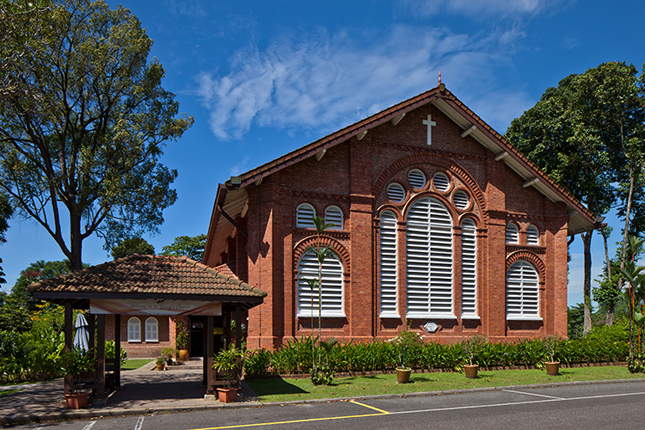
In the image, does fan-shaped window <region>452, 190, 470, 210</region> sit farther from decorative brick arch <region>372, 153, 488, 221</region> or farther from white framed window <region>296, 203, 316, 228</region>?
white framed window <region>296, 203, 316, 228</region>

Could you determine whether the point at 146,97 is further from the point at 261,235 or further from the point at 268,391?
the point at 268,391

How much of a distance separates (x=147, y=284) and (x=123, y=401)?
3.18m

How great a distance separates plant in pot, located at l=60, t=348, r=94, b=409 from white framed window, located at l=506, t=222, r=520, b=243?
18617 mm

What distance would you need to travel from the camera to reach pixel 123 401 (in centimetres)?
1360

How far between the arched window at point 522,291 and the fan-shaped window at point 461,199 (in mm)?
3726

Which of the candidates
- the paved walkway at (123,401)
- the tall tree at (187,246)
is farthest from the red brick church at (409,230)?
the tall tree at (187,246)

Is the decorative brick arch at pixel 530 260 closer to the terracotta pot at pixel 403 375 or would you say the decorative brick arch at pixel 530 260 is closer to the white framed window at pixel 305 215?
the terracotta pot at pixel 403 375

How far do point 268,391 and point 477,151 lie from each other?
15088mm

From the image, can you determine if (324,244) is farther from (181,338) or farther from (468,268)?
(181,338)

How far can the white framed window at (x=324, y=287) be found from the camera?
65.8ft

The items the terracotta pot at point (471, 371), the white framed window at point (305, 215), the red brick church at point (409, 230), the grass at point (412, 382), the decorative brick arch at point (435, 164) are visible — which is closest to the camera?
the grass at point (412, 382)

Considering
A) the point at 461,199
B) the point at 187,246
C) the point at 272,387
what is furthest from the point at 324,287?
the point at 187,246

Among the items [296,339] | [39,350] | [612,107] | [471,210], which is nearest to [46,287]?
[39,350]

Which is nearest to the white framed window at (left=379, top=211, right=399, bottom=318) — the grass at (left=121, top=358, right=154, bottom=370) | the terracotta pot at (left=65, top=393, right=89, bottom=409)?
the terracotta pot at (left=65, top=393, right=89, bottom=409)
